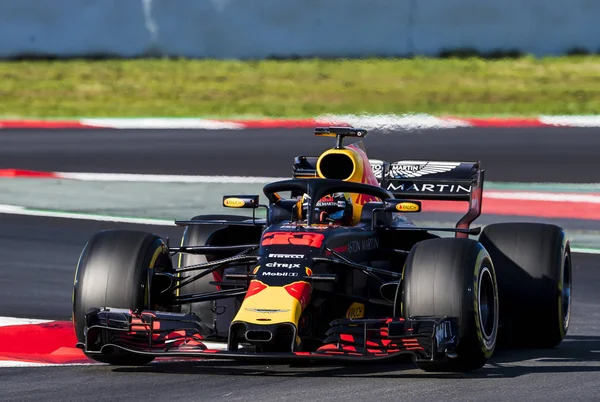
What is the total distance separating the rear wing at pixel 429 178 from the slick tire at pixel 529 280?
63 cm

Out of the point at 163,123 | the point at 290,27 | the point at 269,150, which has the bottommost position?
the point at 269,150

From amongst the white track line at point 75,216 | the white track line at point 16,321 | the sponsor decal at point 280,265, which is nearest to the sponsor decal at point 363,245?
the sponsor decal at point 280,265

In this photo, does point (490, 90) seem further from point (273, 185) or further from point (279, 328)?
point (279, 328)

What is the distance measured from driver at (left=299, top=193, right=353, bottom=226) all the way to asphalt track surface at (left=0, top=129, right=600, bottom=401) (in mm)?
1039

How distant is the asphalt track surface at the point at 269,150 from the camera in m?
15.5

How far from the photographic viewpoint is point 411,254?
24.5 feet

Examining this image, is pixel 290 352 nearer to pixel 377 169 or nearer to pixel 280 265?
pixel 280 265

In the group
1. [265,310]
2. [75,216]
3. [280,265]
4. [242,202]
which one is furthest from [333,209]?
[75,216]

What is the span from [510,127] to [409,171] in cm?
784

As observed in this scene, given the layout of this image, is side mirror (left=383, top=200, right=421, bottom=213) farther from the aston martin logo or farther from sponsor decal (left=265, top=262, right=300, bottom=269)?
the aston martin logo

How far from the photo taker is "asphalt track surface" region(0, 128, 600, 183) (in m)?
15.5

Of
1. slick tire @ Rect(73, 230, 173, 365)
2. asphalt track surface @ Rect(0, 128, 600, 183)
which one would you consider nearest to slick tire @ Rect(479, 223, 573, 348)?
slick tire @ Rect(73, 230, 173, 365)

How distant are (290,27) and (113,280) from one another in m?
12.7

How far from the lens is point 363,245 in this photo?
8133 mm
